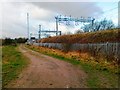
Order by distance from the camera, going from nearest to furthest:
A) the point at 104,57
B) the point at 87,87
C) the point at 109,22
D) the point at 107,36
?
the point at 87,87 < the point at 104,57 < the point at 107,36 < the point at 109,22

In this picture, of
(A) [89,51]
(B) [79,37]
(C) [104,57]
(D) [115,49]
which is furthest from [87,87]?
(B) [79,37]

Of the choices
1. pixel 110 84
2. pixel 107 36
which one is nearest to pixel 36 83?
pixel 110 84

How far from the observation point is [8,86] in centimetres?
1195

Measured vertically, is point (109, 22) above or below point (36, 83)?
above

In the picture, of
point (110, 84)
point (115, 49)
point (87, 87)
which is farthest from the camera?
point (115, 49)

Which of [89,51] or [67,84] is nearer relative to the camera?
[67,84]

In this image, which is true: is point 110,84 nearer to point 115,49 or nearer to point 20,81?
point 20,81

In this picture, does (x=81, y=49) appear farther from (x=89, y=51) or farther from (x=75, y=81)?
(x=75, y=81)

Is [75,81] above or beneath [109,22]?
beneath

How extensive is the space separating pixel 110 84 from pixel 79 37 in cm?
3374

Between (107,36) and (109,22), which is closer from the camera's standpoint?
(107,36)

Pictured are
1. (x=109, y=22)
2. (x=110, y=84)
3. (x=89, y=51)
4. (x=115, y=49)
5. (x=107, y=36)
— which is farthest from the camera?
(x=109, y=22)

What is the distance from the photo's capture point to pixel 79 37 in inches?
1805

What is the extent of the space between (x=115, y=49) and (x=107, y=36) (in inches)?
408
